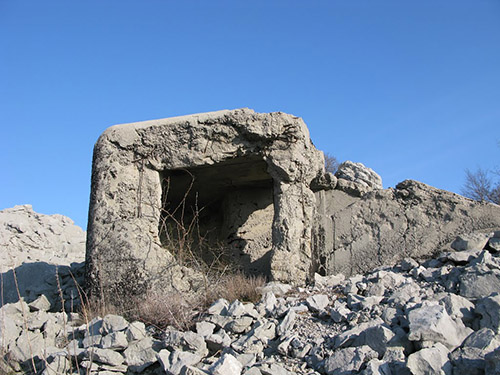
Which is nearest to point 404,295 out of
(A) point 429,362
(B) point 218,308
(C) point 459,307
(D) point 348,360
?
(C) point 459,307

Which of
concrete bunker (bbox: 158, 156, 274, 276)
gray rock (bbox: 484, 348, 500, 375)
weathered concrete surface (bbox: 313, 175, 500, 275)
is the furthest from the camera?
concrete bunker (bbox: 158, 156, 274, 276)

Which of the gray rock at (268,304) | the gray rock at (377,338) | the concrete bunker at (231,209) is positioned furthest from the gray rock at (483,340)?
the concrete bunker at (231,209)

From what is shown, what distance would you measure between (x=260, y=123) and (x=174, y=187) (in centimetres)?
209

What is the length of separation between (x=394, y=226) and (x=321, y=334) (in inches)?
127

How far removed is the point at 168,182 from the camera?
7254mm

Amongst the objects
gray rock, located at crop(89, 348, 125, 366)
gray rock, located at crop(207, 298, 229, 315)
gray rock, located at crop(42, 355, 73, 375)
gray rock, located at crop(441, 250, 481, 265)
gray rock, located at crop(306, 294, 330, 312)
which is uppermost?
gray rock, located at crop(441, 250, 481, 265)

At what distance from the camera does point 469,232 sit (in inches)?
281

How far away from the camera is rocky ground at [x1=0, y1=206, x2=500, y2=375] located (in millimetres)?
4120

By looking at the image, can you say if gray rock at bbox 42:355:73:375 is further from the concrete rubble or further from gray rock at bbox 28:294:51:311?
gray rock at bbox 28:294:51:311

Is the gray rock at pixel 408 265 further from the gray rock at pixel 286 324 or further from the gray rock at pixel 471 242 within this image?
the gray rock at pixel 286 324

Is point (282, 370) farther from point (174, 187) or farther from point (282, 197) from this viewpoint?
point (174, 187)

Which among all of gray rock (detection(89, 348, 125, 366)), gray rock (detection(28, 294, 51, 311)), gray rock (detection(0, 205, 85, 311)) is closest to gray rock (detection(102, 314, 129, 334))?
gray rock (detection(89, 348, 125, 366))

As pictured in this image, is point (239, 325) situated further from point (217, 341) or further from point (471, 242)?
point (471, 242)

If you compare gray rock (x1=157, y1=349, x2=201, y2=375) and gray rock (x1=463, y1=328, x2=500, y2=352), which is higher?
gray rock (x1=463, y1=328, x2=500, y2=352)
